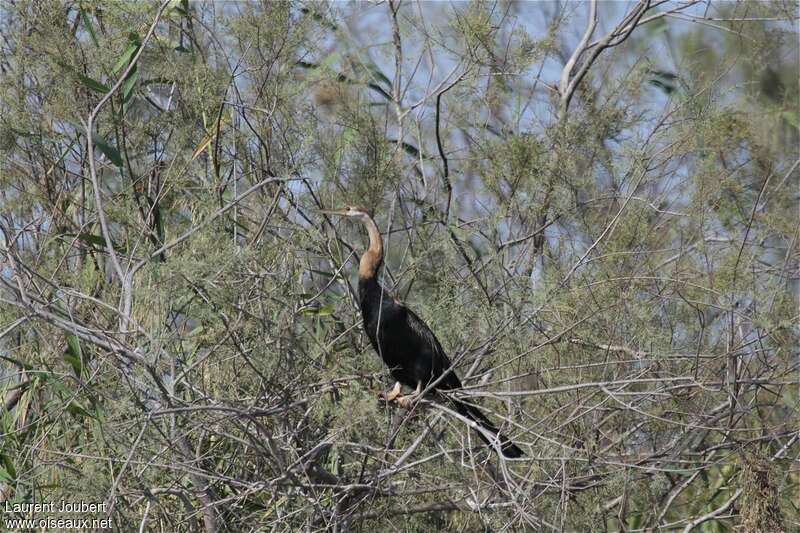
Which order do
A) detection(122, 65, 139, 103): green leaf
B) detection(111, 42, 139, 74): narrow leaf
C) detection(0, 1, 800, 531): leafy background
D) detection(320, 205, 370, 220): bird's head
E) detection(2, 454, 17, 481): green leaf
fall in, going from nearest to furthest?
detection(0, 1, 800, 531): leafy background < detection(2, 454, 17, 481): green leaf < detection(122, 65, 139, 103): green leaf < detection(111, 42, 139, 74): narrow leaf < detection(320, 205, 370, 220): bird's head

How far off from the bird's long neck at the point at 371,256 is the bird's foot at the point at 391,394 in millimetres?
460

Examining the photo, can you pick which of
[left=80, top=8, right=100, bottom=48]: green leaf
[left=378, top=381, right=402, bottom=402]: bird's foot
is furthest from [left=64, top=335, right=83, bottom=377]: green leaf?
[left=80, top=8, right=100, bottom=48]: green leaf

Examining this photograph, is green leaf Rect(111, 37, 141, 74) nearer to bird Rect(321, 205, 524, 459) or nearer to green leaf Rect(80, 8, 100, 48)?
green leaf Rect(80, 8, 100, 48)

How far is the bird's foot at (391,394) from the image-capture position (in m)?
4.02

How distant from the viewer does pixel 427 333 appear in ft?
14.7

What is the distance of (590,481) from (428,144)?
234 centimetres

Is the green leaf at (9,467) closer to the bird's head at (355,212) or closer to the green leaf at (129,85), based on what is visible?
the green leaf at (129,85)

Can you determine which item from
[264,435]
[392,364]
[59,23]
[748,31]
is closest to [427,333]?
[392,364]

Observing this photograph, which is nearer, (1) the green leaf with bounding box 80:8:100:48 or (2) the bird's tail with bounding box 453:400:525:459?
(2) the bird's tail with bounding box 453:400:525:459

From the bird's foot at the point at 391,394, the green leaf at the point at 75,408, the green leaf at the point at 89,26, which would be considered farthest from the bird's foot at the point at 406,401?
the green leaf at the point at 89,26

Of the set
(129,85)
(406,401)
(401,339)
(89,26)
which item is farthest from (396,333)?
(89,26)

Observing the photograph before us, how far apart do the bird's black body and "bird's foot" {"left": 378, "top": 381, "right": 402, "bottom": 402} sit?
0.24 feet

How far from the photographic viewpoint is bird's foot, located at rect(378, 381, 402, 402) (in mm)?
4021

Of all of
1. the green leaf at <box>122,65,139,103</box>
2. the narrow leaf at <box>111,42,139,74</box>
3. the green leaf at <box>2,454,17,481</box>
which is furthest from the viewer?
the narrow leaf at <box>111,42,139,74</box>
